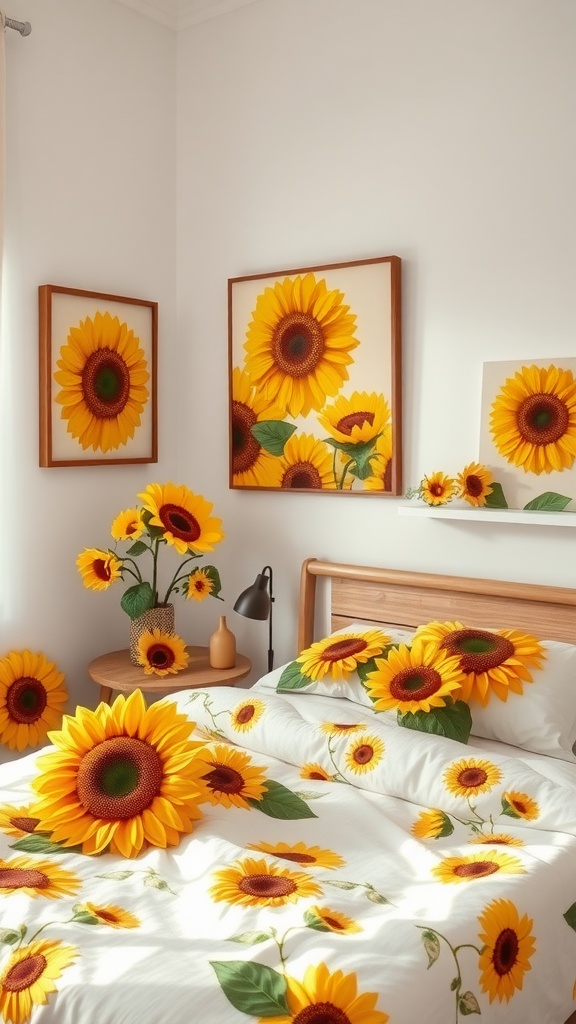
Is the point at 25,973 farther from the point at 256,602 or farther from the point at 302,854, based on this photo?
the point at 256,602

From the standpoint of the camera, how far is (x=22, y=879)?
61.9 inches

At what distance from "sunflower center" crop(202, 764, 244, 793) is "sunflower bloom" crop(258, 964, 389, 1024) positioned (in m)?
0.66

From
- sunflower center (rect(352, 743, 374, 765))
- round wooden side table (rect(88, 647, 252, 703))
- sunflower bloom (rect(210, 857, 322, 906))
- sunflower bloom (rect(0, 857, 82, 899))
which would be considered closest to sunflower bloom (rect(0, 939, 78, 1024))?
sunflower bloom (rect(0, 857, 82, 899))

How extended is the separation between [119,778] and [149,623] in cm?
110

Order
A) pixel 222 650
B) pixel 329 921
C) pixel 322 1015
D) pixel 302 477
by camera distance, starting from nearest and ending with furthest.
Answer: pixel 322 1015 → pixel 329 921 → pixel 222 650 → pixel 302 477

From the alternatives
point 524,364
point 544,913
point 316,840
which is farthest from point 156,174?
point 544,913

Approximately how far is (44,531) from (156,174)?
51.3 inches

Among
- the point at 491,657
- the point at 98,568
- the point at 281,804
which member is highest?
the point at 98,568

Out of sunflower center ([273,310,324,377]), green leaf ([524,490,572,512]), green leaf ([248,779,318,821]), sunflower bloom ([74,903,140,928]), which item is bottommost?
sunflower bloom ([74,903,140,928])

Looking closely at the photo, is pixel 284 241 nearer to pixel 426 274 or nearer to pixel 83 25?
pixel 426 274

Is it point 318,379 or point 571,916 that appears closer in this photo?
point 571,916

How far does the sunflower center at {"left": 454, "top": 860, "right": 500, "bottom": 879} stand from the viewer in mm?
1597

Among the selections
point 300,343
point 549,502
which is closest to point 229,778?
point 549,502

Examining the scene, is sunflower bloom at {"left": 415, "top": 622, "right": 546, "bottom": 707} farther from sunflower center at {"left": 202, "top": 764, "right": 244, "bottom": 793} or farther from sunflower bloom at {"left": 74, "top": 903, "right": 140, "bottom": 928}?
sunflower bloom at {"left": 74, "top": 903, "right": 140, "bottom": 928}
